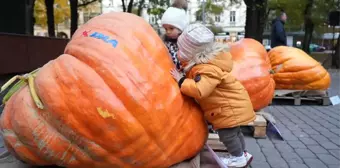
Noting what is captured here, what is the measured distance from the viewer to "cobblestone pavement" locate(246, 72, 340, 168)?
4.00 m

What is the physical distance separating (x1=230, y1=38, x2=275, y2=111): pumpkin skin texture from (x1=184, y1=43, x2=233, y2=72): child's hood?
1.97 metres

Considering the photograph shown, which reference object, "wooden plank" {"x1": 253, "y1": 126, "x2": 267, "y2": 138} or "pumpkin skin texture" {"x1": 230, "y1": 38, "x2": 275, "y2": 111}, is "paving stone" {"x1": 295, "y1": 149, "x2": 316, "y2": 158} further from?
"pumpkin skin texture" {"x1": 230, "y1": 38, "x2": 275, "y2": 111}

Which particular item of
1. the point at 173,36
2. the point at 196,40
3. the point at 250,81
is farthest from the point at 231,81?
the point at 250,81

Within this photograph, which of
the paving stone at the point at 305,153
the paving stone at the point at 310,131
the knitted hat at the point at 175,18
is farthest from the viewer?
the paving stone at the point at 310,131

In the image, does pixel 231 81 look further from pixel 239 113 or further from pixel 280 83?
pixel 280 83

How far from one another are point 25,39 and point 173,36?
6.84 metres

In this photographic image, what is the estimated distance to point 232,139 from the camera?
299 cm

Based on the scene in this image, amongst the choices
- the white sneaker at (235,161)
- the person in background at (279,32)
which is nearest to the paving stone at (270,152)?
the white sneaker at (235,161)

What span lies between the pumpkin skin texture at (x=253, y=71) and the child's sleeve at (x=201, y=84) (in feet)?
7.04

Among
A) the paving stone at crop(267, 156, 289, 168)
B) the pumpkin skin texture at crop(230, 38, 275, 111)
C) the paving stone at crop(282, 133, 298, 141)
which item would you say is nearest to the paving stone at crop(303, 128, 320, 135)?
the paving stone at crop(282, 133, 298, 141)

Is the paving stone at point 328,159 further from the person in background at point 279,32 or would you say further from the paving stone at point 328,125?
the person in background at point 279,32

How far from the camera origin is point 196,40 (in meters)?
2.67

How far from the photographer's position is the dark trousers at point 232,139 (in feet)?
9.73

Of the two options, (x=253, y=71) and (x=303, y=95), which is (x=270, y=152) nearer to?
(x=253, y=71)
